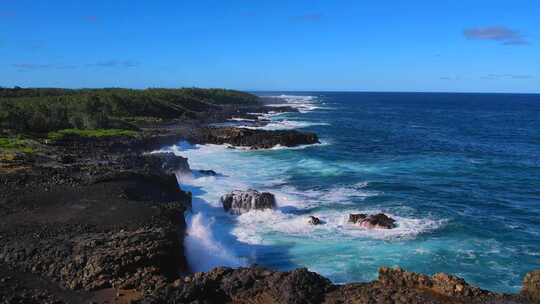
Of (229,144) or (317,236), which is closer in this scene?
(317,236)

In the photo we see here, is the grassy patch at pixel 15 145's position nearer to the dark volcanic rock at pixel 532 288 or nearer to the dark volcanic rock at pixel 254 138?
the dark volcanic rock at pixel 254 138

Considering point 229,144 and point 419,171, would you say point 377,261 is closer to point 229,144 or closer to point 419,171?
point 419,171

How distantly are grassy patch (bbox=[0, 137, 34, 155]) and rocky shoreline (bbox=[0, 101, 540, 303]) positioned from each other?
430 inches

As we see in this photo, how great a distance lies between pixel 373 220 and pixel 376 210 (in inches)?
166

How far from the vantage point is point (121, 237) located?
21.5 meters

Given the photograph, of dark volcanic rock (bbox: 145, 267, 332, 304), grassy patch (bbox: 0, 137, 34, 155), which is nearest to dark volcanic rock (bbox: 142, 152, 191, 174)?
grassy patch (bbox: 0, 137, 34, 155)

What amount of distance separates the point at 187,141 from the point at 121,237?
154 ft

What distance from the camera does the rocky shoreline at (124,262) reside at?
16.9 m

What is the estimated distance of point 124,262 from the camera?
63.1ft

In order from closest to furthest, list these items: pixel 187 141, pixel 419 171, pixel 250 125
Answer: pixel 419 171 → pixel 187 141 → pixel 250 125

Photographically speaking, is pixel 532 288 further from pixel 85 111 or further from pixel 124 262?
pixel 85 111

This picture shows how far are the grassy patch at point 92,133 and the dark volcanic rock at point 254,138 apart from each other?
10379mm

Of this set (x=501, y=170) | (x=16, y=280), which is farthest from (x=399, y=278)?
(x=501, y=170)

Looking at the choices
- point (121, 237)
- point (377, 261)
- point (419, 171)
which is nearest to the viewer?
point (121, 237)
